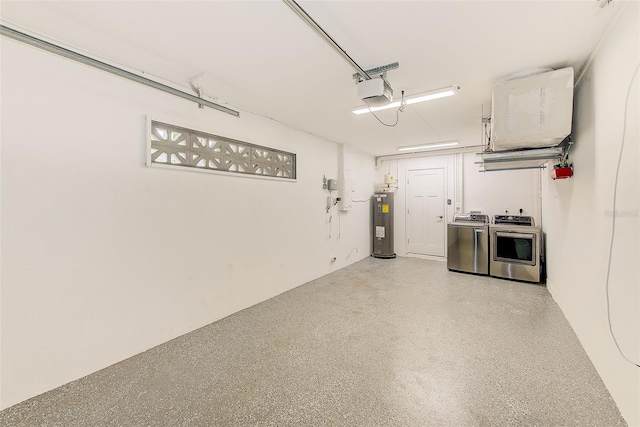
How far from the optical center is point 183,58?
7.07ft

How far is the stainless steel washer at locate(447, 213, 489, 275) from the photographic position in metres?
4.62

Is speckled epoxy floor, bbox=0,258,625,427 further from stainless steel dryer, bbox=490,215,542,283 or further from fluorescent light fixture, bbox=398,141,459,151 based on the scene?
fluorescent light fixture, bbox=398,141,459,151

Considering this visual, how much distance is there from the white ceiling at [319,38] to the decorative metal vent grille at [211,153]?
49 centimetres

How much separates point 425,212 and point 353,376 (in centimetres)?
489

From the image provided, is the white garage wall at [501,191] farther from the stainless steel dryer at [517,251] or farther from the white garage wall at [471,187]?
the stainless steel dryer at [517,251]

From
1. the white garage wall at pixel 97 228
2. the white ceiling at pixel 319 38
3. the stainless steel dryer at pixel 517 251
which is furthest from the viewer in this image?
the stainless steel dryer at pixel 517 251

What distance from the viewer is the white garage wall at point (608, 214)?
4.75 feet

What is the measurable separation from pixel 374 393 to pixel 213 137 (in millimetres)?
2841

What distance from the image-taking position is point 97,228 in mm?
2090

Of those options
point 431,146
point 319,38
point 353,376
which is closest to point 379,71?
point 319,38

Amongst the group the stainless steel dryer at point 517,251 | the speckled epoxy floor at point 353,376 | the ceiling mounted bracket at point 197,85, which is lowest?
the speckled epoxy floor at point 353,376

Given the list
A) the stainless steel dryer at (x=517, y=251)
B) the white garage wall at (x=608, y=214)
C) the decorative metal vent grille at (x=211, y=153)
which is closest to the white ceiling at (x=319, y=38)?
the white garage wall at (x=608, y=214)

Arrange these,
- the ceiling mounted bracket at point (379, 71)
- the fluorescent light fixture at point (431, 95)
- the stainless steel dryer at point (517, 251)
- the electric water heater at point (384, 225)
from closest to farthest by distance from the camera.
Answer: the ceiling mounted bracket at point (379, 71) < the fluorescent light fixture at point (431, 95) < the stainless steel dryer at point (517, 251) < the electric water heater at point (384, 225)

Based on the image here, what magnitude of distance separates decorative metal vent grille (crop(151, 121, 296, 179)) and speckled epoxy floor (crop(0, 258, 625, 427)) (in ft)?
5.78
